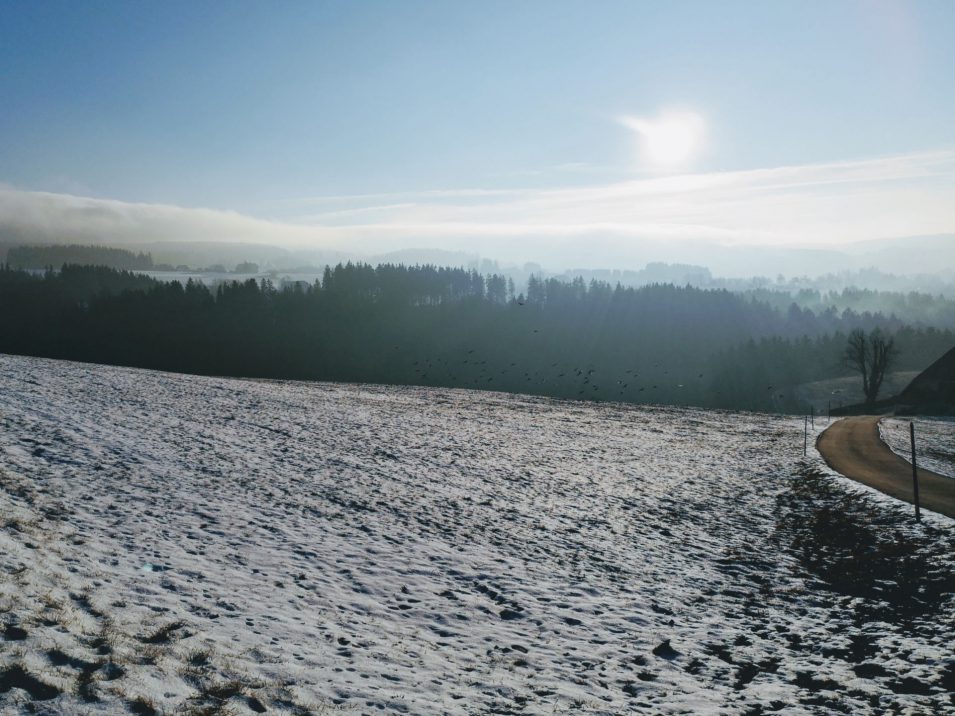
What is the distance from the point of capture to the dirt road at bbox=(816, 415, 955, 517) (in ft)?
64.7

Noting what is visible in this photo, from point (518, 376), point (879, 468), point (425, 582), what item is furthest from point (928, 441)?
point (518, 376)

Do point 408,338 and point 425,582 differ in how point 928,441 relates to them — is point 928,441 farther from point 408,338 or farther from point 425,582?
point 408,338

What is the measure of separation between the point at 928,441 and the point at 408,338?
415 ft

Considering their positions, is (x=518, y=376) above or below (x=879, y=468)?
above

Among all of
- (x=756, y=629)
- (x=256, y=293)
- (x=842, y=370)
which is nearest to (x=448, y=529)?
(x=756, y=629)

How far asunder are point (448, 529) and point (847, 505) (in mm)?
15124

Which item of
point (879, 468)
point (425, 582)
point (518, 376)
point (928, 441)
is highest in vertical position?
point (518, 376)

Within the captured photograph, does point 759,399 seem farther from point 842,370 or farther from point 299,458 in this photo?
point 299,458

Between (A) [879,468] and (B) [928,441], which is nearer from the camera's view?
(A) [879,468]

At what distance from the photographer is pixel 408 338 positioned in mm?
151875

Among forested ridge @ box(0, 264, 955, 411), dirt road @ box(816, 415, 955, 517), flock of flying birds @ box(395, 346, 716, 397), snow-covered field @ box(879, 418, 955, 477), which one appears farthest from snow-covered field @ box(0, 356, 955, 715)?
flock of flying birds @ box(395, 346, 716, 397)

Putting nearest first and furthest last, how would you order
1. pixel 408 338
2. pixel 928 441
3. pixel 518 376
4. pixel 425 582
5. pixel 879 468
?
pixel 425 582 → pixel 879 468 → pixel 928 441 → pixel 518 376 → pixel 408 338

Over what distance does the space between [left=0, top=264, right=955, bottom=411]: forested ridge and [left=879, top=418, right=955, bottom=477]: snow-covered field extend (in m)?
51.9

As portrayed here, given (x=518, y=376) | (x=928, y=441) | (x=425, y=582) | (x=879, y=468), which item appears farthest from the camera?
(x=518, y=376)
